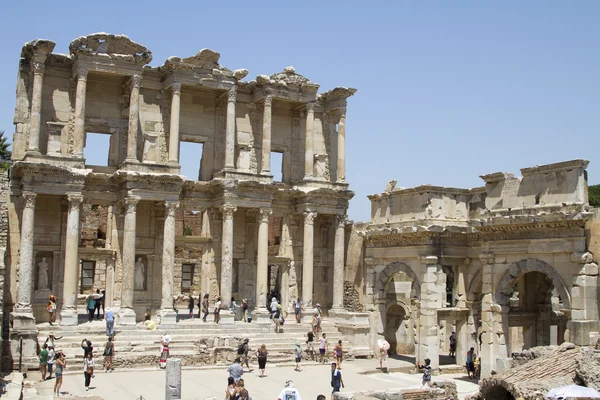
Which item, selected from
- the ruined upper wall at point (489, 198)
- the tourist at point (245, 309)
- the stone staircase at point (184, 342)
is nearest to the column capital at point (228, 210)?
the tourist at point (245, 309)

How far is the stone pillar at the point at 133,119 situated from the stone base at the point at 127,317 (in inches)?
226

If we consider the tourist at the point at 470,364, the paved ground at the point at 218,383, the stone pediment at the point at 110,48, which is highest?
the stone pediment at the point at 110,48

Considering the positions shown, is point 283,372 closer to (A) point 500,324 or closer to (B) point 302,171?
(A) point 500,324

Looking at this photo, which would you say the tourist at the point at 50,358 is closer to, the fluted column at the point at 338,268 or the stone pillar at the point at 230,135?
the stone pillar at the point at 230,135

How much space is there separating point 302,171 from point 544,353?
17.5 meters

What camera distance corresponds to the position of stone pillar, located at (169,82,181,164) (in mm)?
29469

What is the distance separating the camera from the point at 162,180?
28625mm

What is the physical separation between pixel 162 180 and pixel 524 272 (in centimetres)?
1405

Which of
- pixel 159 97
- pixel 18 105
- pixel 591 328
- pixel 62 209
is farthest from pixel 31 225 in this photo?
pixel 591 328

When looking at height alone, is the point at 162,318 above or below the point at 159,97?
below

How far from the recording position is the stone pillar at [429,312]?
Result: 25.2 metres

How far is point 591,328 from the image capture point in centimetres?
1930

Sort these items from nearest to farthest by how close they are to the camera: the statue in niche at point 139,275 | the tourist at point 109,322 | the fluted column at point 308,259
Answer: the tourist at point 109,322 → the statue in niche at point 139,275 → the fluted column at point 308,259

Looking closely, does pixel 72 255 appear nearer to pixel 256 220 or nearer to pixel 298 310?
pixel 256 220
